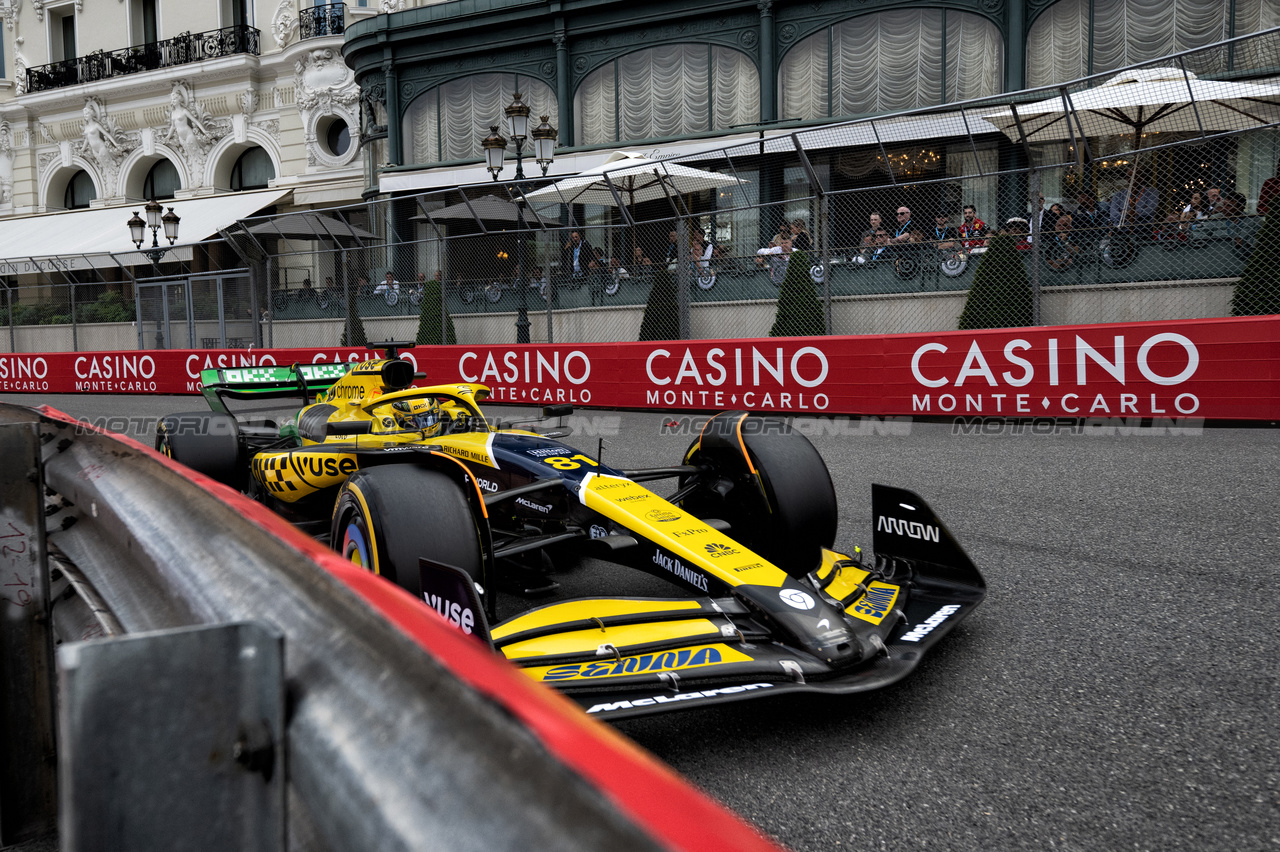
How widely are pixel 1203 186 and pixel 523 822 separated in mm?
10439

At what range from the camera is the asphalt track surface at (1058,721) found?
79.7 inches

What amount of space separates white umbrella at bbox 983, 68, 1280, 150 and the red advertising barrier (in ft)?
10.6

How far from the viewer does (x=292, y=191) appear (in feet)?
84.9

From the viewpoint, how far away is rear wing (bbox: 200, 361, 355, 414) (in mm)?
6023

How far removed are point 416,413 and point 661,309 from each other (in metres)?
7.59

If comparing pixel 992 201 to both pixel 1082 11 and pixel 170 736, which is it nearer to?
pixel 1082 11

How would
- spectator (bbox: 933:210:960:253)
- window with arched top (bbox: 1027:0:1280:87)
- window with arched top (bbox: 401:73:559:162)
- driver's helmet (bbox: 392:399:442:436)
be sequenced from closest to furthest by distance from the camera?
driver's helmet (bbox: 392:399:442:436)
spectator (bbox: 933:210:960:253)
window with arched top (bbox: 1027:0:1280:87)
window with arched top (bbox: 401:73:559:162)

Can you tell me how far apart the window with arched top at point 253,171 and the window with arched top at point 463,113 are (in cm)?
766

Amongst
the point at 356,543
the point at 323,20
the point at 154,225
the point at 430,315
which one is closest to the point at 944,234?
the point at 430,315

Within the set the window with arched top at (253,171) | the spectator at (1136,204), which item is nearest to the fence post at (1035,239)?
the spectator at (1136,204)

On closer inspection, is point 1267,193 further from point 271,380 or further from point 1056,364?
point 271,380

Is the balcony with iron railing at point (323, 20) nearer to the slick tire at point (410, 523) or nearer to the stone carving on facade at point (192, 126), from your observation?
the stone carving on facade at point (192, 126)

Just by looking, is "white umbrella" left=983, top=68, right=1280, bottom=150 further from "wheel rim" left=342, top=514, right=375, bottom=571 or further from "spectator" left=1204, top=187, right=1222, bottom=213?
"wheel rim" left=342, top=514, right=375, bottom=571

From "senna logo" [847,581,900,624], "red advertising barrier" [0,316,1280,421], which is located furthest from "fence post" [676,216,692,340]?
"senna logo" [847,581,900,624]
